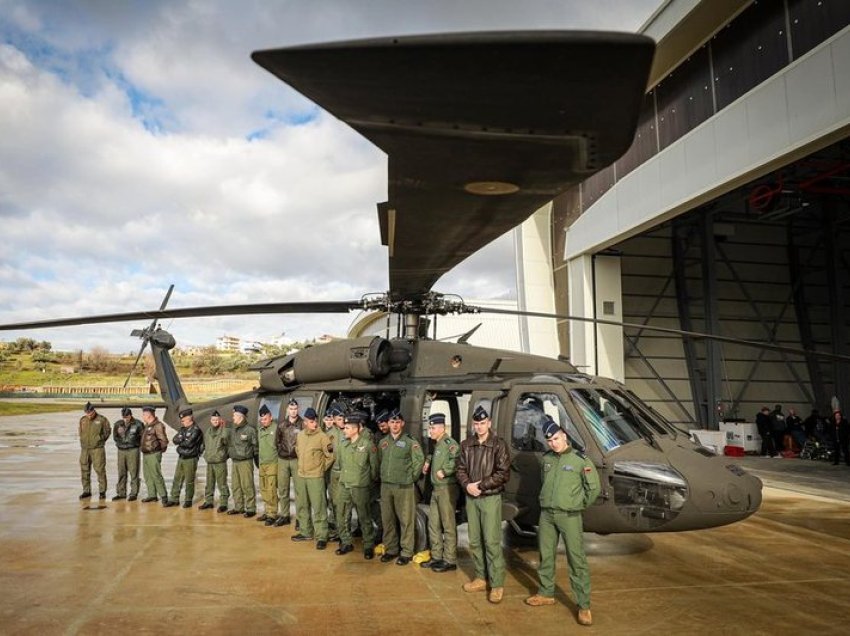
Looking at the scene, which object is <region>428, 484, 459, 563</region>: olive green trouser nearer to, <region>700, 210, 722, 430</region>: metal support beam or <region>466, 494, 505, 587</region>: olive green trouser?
<region>466, 494, 505, 587</region>: olive green trouser

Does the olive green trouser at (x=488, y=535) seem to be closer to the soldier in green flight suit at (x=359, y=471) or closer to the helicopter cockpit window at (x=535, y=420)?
the helicopter cockpit window at (x=535, y=420)

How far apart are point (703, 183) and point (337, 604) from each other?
10.7m

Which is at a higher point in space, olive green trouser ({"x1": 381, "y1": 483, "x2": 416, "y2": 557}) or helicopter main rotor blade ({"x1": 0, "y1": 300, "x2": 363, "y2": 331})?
helicopter main rotor blade ({"x1": 0, "y1": 300, "x2": 363, "y2": 331})

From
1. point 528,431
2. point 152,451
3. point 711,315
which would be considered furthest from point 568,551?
point 711,315

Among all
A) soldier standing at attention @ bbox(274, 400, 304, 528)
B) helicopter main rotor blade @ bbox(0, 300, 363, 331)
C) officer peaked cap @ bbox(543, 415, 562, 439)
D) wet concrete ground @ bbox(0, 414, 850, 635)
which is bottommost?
wet concrete ground @ bbox(0, 414, 850, 635)

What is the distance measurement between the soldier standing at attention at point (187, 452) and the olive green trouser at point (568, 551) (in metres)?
5.98

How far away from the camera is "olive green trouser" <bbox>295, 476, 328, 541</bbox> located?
660cm

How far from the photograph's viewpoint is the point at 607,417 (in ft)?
19.2

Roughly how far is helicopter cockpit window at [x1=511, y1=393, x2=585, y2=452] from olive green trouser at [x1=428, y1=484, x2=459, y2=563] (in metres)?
0.84

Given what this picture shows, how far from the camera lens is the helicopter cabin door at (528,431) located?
570 cm

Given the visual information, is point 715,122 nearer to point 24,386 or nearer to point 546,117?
point 546,117

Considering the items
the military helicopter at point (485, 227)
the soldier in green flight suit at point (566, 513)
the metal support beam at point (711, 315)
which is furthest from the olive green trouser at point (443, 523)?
the metal support beam at point (711, 315)

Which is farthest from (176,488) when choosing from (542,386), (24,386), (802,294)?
(24,386)

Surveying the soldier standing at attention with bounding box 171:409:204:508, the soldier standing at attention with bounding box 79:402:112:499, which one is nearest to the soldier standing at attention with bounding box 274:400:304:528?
the soldier standing at attention with bounding box 171:409:204:508
